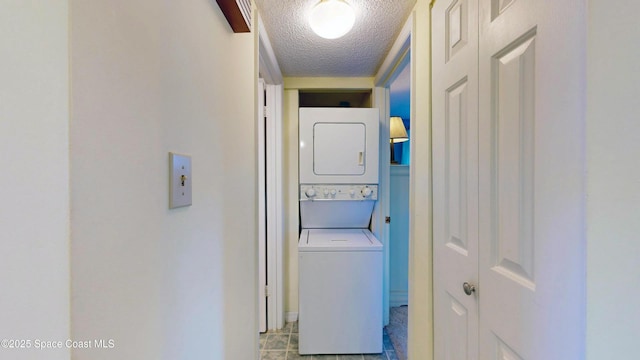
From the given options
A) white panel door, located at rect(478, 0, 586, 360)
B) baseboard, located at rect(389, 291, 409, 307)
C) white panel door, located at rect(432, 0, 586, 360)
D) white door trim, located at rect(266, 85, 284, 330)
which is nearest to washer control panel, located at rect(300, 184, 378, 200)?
white door trim, located at rect(266, 85, 284, 330)

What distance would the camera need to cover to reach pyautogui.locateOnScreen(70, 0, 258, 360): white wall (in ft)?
1.32

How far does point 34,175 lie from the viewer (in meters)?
0.35

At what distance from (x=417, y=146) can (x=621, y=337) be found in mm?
1022

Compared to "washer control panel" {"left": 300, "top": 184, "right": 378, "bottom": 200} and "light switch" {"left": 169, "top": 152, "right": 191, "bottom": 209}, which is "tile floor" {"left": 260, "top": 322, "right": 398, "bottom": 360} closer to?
"washer control panel" {"left": 300, "top": 184, "right": 378, "bottom": 200}

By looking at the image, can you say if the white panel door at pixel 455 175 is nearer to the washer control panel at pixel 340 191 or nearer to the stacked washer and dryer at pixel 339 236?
the stacked washer and dryer at pixel 339 236

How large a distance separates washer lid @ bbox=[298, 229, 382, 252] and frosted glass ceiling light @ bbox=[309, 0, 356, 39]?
1.42 metres

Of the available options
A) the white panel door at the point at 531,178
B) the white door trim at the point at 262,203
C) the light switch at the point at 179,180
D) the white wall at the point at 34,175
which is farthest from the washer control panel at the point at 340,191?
the white wall at the point at 34,175

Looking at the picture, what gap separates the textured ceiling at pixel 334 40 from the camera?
55.3 inches

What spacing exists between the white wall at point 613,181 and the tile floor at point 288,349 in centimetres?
183

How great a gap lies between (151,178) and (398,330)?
8.27ft

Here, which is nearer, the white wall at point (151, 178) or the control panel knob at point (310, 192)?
the white wall at point (151, 178)

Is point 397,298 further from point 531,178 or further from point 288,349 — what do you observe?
point 531,178

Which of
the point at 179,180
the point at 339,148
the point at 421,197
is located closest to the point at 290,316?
the point at 339,148

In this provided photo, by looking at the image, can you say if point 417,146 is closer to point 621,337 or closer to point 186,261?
point 621,337
